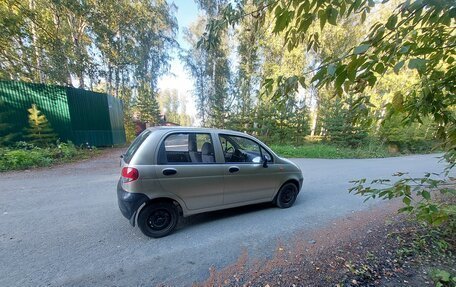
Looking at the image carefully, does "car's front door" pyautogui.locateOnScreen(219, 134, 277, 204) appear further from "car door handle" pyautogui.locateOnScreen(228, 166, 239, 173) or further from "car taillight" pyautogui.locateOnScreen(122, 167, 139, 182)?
"car taillight" pyautogui.locateOnScreen(122, 167, 139, 182)

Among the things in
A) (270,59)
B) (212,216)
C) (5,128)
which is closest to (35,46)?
(5,128)

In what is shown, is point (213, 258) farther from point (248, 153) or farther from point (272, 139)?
point (272, 139)

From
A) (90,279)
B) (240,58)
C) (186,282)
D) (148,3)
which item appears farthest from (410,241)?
(148,3)

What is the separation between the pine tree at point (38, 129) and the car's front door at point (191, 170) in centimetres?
879

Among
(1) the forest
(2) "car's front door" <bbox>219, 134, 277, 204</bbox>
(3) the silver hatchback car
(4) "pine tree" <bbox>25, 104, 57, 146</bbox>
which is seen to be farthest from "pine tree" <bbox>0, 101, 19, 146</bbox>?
(2) "car's front door" <bbox>219, 134, 277, 204</bbox>

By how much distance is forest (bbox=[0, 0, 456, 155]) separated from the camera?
1269 millimetres

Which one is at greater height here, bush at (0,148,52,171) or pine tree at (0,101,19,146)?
pine tree at (0,101,19,146)

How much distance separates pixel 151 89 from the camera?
80.2 feet

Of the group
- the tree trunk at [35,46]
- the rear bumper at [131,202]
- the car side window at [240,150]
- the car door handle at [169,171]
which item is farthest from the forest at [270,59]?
the rear bumper at [131,202]

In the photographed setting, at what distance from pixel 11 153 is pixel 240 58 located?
16.6 metres

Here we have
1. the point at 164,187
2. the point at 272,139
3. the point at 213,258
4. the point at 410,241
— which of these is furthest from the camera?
the point at 272,139

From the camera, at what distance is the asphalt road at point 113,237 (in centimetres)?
251

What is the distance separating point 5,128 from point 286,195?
1168cm

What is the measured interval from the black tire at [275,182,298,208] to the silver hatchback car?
22 mm
